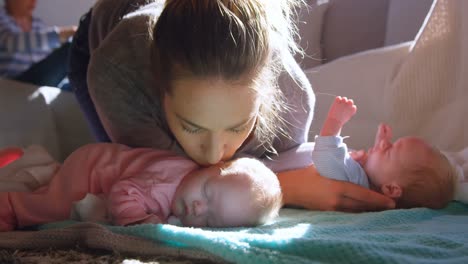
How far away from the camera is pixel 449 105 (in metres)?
1.65

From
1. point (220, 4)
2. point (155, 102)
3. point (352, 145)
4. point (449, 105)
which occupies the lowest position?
point (352, 145)

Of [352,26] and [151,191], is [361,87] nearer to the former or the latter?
[352,26]

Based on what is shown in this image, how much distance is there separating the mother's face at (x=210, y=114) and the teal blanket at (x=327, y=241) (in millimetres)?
158

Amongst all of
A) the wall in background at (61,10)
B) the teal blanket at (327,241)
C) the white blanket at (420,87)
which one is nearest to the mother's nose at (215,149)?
the teal blanket at (327,241)

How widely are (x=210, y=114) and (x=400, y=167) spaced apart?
534mm

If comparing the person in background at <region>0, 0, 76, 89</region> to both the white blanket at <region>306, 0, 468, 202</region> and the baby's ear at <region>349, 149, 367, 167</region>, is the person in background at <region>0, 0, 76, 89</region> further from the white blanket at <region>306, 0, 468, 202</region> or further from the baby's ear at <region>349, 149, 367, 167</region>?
the baby's ear at <region>349, 149, 367, 167</region>

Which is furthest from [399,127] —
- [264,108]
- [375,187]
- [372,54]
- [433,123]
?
[264,108]

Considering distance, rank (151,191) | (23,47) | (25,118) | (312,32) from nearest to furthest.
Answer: (151,191), (25,118), (312,32), (23,47)

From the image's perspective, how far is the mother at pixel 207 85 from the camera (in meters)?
0.97

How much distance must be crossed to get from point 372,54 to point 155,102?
92 centimetres

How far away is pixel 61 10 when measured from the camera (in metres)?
2.81

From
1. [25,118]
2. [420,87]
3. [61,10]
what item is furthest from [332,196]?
[61,10]

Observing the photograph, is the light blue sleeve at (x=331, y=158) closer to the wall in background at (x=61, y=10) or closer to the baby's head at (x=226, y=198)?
the baby's head at (x=226, y=198)

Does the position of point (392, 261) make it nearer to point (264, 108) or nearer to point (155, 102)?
point (264, 108)
